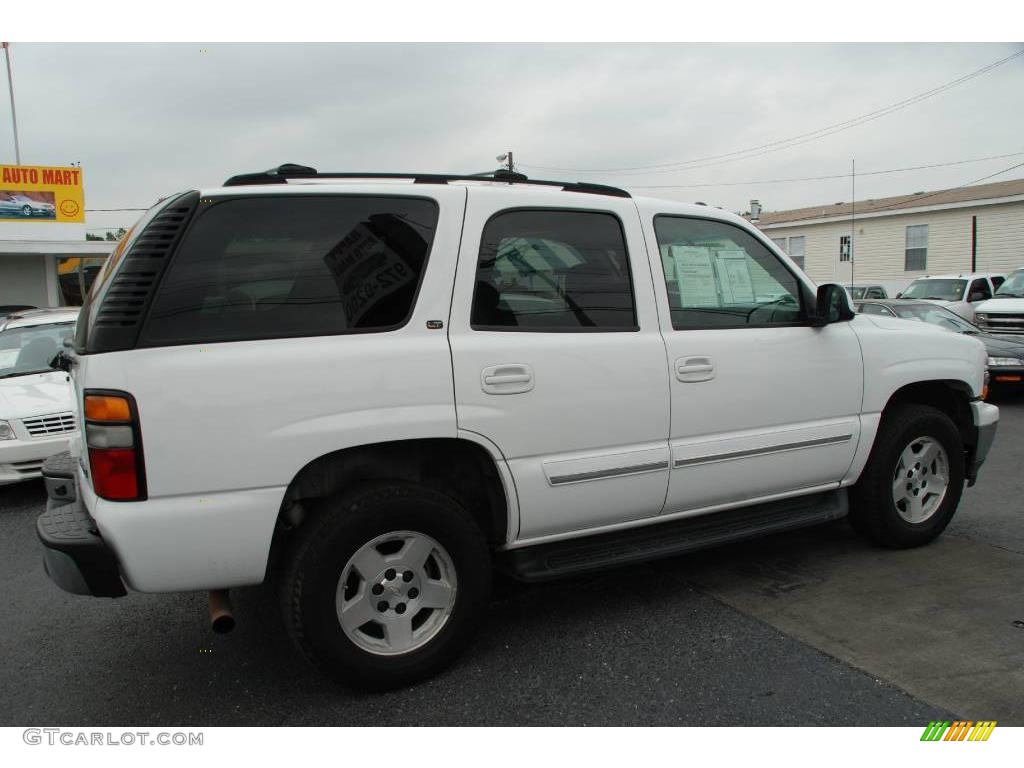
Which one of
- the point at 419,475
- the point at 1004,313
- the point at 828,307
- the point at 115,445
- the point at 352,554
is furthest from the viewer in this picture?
the point at 1004,313

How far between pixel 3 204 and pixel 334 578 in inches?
1011

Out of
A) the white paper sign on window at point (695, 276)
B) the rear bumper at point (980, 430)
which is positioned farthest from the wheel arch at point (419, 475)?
the rear bumper at point (980, 430)

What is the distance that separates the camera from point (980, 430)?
4895 mm

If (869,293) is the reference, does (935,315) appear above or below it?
below

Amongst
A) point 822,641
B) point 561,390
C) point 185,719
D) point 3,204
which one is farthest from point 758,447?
point 3,204

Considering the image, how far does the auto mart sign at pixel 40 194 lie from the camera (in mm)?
23625

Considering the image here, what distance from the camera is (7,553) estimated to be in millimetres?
5328

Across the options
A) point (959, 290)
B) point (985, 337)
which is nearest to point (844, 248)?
point (959, 290)

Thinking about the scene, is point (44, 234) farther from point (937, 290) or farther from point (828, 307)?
point (828, 307)

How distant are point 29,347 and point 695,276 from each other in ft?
21.9

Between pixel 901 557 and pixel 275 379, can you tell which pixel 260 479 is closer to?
pixel 275 379

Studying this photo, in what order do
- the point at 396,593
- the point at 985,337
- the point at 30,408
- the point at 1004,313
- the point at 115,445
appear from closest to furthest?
the point at 115,445
the point at 396,593
the point at 30,408
the point at 985,337
the point at 1004,313

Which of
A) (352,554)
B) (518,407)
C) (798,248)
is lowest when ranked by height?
(352,554)

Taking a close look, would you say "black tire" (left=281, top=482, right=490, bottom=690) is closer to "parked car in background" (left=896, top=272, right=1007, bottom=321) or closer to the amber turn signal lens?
the amber turn signal lens
